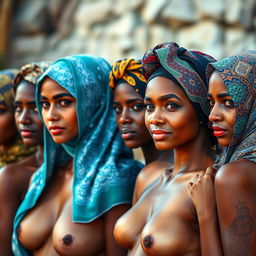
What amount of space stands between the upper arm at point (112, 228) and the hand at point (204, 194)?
37.9 inches

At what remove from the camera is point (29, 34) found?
1255cm

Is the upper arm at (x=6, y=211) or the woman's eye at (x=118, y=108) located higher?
the woman's eye at (x=118, y=108)

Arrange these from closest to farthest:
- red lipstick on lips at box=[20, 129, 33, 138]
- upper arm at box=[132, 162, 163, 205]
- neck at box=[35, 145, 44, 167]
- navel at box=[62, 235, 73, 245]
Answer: upper arm at box=[132, 162, 163, 205], navel at box=[62, 235, 73, 245], red lipstick on lips at box=[20, 129, 33, 138], neck at box=[35, 145, 44, 167]

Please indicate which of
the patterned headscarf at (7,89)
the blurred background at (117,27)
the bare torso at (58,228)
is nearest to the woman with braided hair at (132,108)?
the bare torso at (58,228)

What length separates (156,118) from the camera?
3.31 m

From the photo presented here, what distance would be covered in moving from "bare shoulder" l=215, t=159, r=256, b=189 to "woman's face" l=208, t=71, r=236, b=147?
0.19m

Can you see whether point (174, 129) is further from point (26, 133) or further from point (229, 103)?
point (26, 133)

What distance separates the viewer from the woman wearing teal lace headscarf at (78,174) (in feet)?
12.7

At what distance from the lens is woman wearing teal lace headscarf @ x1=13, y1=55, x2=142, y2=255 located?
386 centimetres

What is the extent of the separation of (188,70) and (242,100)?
21.1 inches

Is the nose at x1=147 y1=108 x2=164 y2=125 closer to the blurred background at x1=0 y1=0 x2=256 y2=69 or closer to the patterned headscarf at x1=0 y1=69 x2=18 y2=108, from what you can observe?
the patterned headscarf at x1=0 y1=69 x2=18 y2=108

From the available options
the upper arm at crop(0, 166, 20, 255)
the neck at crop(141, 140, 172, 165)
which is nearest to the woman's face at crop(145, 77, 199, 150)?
the neck at crop(141, 140, 172, 165)

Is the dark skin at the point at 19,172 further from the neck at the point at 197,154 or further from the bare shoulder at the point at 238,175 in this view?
the bare shoulder at the point at 238,175

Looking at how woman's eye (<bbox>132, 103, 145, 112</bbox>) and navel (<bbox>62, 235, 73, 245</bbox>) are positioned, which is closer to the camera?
navel (<bbox>62, 235, 73, 245</bbox>)
